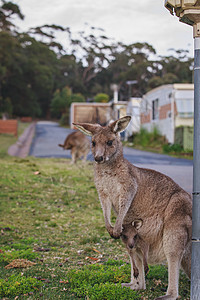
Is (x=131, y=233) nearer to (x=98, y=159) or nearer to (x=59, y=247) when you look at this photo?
(x=98, y=159)

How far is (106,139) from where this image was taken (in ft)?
10.6

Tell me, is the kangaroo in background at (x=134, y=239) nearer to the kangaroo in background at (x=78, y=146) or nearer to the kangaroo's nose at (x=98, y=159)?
the kangaroo's nose at (x=98, y=159)

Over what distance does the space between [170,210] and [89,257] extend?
1649 millimetres

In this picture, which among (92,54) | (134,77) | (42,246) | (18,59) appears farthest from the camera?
(18,59)

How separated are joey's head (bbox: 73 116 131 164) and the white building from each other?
1823 centimetres

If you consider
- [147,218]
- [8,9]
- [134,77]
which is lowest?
[147,218]

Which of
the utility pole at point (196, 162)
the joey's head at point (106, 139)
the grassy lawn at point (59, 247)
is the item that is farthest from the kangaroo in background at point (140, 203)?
the grassy lawn at point (59, 247)

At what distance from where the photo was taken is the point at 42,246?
5105 mm

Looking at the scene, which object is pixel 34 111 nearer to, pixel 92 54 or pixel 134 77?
Result: pixel 134 77

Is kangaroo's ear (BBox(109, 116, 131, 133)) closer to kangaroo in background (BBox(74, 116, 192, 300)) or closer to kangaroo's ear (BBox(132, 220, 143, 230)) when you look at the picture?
kangaroo in background (BBox(74, 116, 192, 300))

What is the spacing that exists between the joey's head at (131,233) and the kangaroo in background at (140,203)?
0.16 ft

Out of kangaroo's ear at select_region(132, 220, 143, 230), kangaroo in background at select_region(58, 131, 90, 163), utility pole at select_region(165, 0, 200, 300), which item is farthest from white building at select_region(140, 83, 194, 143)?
utility pole at select_region(165, 0, 200, 300)

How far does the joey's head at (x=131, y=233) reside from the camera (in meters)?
3.18

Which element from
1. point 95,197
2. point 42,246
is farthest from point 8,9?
point 42,246
